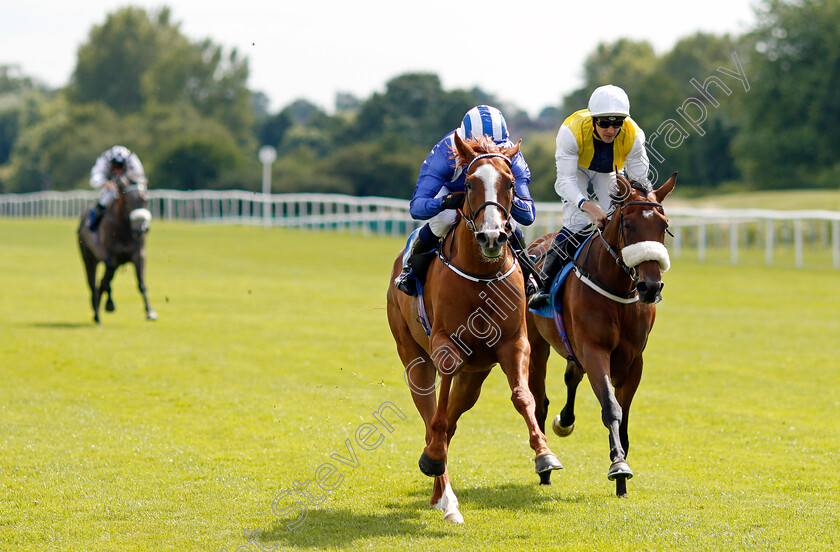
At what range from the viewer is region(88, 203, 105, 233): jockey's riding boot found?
15.4 meters

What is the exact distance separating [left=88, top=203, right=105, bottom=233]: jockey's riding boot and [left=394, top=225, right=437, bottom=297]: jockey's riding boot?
392 inches

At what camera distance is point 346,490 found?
21.9 ft

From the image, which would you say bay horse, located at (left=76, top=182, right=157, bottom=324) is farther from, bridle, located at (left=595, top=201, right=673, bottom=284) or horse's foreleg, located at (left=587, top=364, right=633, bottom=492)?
horse's foreleg, located at (left=587, top=364, right=633, bottom=492)

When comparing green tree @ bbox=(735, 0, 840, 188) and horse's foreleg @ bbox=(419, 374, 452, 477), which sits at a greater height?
green tree @ bbox=(735, 0, 840, 188)

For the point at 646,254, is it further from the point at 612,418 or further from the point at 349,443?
the point at 349,443

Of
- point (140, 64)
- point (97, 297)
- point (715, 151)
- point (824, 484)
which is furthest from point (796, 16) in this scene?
point (140, 64)

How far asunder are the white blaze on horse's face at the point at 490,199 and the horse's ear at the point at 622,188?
0.96 meters

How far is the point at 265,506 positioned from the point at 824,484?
371cm

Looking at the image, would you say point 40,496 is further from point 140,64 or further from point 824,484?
point 140,64

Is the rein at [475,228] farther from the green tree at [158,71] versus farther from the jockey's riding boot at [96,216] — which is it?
the green tree at [158,71]

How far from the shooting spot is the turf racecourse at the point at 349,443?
5.73 m

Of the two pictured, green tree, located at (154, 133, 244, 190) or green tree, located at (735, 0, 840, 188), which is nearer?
green tree, located at (735, 0, 840, 188)

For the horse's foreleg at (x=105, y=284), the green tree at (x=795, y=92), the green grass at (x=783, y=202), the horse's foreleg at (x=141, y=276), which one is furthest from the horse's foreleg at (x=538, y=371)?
the green tree at (x=795, y=92)

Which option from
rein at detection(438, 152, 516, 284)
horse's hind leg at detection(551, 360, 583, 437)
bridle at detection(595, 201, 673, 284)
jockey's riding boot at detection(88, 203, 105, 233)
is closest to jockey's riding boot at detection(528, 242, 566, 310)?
bridle at detection(595, 201, 673, 284)
